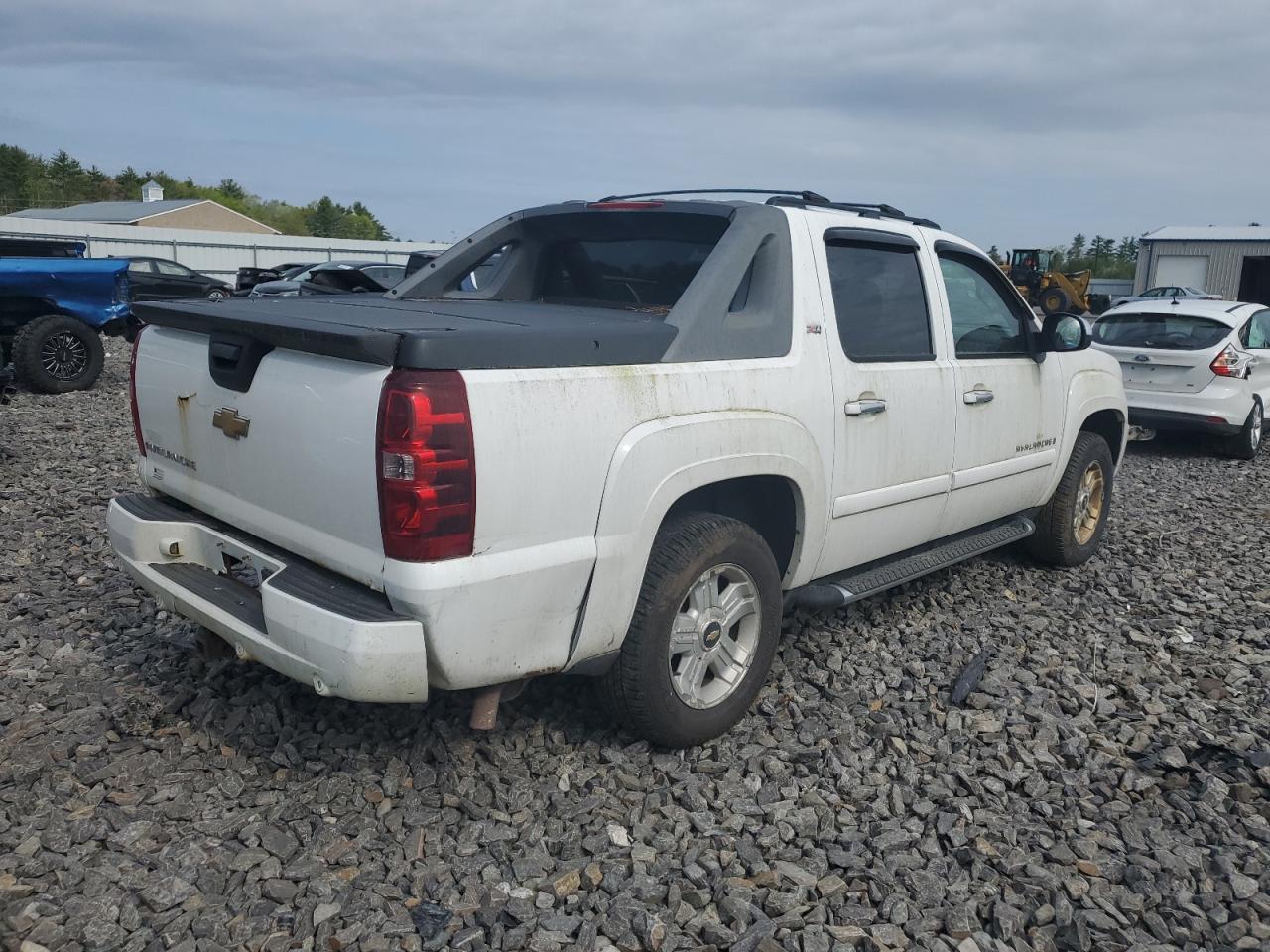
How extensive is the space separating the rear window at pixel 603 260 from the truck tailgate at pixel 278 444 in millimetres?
1246

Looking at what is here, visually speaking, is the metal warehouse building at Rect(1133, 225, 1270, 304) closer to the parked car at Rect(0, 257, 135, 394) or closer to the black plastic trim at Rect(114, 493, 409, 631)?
the parked car at Rect(0, 257, 135, 394)

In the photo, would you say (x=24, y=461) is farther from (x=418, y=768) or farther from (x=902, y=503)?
(x=902, y=503)

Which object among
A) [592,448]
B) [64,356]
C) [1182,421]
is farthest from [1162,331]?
[64,356]

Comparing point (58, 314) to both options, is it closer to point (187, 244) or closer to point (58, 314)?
point (58, 314)

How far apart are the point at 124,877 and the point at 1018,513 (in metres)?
4.62

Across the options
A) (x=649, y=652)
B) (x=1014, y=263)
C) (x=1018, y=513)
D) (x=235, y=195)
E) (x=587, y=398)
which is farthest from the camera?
(x=235, y=195)

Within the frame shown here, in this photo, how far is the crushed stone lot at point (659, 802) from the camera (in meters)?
2.77

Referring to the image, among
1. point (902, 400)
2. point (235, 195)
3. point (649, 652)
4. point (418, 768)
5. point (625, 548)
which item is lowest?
point (418, 768)

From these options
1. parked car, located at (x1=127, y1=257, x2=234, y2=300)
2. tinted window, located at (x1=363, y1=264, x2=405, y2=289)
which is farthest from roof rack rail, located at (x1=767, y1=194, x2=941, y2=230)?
parked car, located at (x1=127, y1=257, x2=234, y2=300)

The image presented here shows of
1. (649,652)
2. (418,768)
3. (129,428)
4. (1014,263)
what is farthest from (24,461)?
(1014,263)

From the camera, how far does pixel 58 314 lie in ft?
38.9

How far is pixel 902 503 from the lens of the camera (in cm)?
430

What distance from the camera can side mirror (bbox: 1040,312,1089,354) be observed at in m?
5.02

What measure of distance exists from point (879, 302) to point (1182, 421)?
722 cm
